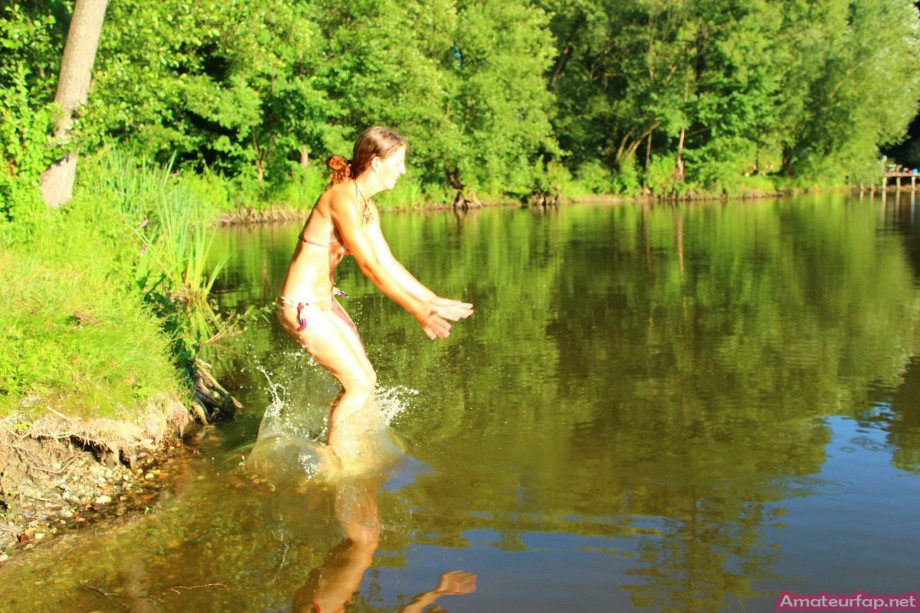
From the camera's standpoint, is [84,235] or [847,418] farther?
[84,235]

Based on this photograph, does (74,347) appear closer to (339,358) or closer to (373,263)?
(339,358)

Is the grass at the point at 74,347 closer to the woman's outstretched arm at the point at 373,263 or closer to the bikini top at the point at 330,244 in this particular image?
the bikini top at the point at 330,244

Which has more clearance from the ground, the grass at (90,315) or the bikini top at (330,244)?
the bikini top at (330,244)

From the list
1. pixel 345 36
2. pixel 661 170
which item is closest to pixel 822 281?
pixel 345 36

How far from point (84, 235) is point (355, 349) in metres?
3.94

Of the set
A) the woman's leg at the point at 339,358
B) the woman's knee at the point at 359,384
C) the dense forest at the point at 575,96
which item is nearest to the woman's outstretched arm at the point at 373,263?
the woman's leg at the point at 339,358

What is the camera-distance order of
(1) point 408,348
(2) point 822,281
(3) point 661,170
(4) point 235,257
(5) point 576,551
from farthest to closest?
(3) point 661,170 < (4) point 235,257 < (2) point 822,281 < (1) point 408,348 < (5) point 576,551

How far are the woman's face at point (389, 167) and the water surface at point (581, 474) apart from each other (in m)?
1.86

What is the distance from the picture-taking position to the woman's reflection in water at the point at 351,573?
4.00 m

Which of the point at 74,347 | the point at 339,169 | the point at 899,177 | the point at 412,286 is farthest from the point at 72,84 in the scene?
the point at 899,177

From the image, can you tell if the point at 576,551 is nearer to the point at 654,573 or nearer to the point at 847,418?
the point at 654,573

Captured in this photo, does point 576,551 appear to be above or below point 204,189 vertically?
below

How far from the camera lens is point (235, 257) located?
63.2ft

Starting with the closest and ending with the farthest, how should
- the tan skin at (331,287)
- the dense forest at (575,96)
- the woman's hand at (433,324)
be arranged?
the woman's hand at (433,324) < the tan skin at (331,287) < the dense forest at (575,96)
